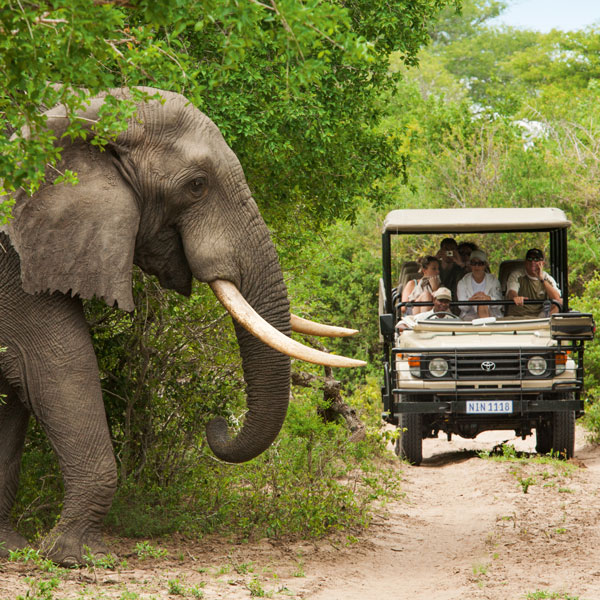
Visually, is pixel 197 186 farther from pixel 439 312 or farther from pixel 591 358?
pixel 591 358

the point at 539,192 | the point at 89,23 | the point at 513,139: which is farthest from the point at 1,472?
the point at 513,139

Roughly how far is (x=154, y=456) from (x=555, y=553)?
2.90 meters

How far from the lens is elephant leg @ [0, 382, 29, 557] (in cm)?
659

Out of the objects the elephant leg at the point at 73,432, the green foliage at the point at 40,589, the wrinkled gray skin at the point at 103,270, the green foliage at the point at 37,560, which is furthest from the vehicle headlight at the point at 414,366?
the green foliage at the point at 40,589

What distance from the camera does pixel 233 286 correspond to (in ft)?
21.0

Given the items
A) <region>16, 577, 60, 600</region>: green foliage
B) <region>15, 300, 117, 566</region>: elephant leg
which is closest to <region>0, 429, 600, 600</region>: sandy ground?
<region>16, 577, 60, 600</region>: green foliage

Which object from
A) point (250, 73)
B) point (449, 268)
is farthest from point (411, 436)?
point (250, 73)

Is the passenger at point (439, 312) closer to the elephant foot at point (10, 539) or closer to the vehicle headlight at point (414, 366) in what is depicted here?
the vehicle headlight at point (414, 366)

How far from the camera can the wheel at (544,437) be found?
11493 mm

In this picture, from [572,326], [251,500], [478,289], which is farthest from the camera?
[478,289]

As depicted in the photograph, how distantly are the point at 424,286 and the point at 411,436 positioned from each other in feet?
5.20

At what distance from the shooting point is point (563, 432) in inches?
441

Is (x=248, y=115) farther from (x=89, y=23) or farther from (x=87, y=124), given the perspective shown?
(x=89, y=23)

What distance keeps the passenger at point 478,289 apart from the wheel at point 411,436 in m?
1.17
